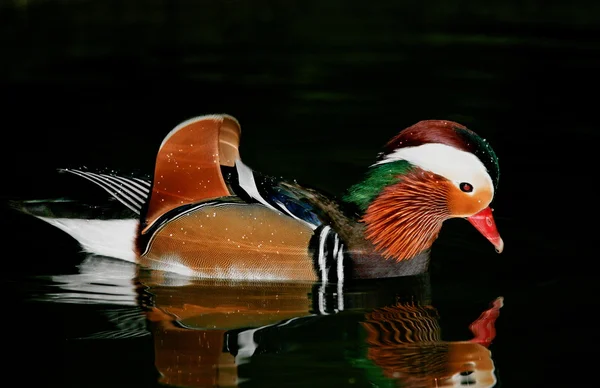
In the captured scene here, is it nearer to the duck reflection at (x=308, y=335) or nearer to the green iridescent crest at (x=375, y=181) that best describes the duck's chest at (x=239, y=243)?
the duck reflection at (x=308, y=335)

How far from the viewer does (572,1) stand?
16578 mm

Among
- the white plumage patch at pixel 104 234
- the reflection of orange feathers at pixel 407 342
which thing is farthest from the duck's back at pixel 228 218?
the reflection of orange feathers at pixel 407 342


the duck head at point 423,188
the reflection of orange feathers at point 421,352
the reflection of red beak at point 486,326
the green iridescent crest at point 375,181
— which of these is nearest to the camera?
the reflection of orange feathers at point 421,352

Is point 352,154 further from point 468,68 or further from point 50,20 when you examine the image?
point 50,20

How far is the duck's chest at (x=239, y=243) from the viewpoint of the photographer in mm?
7172

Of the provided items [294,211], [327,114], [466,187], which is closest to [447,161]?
[466,187]

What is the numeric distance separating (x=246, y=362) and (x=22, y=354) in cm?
105

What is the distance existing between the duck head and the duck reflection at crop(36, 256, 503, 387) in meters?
0.30

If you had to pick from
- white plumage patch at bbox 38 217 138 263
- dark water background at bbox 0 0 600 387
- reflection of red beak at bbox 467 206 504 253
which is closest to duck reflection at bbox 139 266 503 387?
dark water background at bbox 0 0 600 387

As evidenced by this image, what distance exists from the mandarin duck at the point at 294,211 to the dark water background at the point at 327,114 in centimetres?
41

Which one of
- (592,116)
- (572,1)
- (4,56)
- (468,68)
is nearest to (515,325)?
(592,116)

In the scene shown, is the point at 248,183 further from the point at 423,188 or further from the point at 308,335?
the point at 308,335

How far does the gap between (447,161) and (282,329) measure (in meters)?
1.34

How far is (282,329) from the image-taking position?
661 cm
